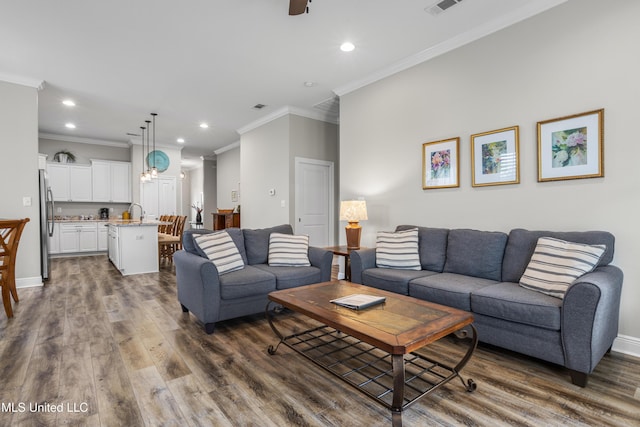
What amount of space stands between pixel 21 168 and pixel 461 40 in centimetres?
565

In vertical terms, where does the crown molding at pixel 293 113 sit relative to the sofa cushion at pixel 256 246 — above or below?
above

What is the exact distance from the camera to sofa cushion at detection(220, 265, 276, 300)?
2.82 m

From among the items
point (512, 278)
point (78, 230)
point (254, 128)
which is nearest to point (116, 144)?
point (78, 230)

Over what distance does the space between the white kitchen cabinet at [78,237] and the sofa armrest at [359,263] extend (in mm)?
6782

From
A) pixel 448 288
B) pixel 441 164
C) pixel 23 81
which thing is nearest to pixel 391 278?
pixel 448 288

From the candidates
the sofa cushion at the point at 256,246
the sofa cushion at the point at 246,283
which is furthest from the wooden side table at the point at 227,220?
the sofa cushion at the point at 246,283

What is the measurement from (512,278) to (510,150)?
3.88ft

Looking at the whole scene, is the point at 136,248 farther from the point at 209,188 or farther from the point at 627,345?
the point at 627,345

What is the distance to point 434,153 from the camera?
11.9 feet

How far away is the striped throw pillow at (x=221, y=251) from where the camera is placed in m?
3.08

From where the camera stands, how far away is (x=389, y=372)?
2.07 metres

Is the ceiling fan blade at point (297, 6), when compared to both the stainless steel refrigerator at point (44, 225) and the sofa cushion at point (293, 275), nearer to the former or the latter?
the sofa cushion at point (293, 275)

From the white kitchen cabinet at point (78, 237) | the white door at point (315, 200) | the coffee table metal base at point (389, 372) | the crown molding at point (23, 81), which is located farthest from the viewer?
the white kitchen cabinet at point (78, 237)

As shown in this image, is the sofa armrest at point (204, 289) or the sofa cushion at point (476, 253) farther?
the sofa cushion at point (476, 253)
